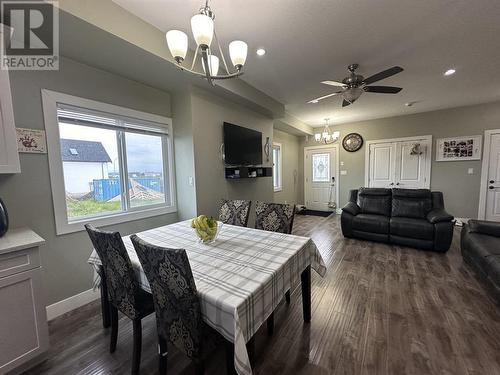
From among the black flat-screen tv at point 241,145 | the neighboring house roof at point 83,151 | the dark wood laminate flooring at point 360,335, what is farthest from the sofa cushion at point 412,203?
the neighboring house roof at point 83,151

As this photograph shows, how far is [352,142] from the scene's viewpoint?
5.94 m

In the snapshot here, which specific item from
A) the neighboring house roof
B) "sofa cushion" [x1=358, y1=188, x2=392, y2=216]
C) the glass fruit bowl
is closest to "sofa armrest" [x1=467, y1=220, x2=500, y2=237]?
"sofa cushion" [x1=358, y1=188, x2=392, y2=216]

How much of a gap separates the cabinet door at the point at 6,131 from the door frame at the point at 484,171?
7.30m

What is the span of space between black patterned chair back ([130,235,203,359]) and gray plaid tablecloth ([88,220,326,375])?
67mm

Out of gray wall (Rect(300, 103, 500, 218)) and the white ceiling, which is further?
gray wall (Rect(300, 103, 500, 218))

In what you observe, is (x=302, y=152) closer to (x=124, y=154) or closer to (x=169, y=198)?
(x=169, y=198)

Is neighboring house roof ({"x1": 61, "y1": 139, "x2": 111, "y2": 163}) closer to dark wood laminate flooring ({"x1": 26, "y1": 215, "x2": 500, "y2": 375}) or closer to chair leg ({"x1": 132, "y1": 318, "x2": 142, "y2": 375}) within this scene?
dark wood laminate flooring ({"x1": 26, "y1": 215, "x2": 500, "y2": 375})

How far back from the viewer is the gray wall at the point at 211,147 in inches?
113

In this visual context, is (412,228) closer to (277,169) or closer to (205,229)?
(277,169)

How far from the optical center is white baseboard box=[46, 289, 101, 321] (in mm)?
1954

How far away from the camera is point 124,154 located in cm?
254

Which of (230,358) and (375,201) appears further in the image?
(375,201)

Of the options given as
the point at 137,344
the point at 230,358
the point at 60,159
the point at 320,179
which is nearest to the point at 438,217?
the point at 320,179

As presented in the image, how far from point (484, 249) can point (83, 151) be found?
14.4 feet
